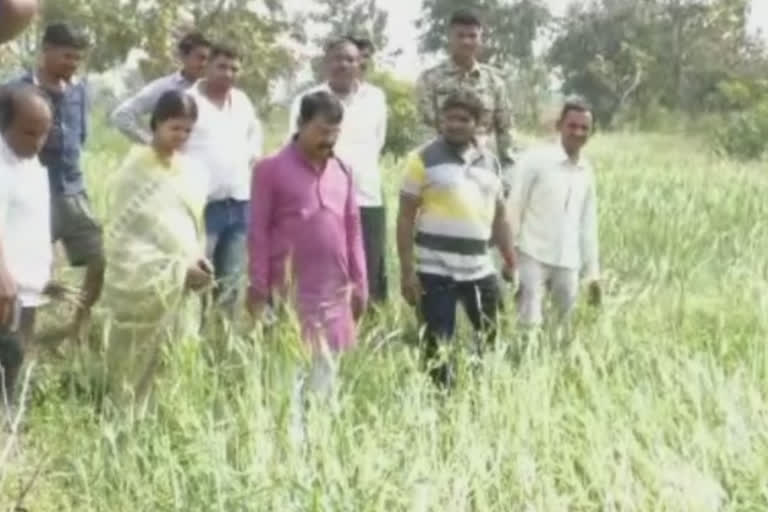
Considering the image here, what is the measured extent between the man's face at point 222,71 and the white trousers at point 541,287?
4.12ft

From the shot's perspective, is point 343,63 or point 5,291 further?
point 343,63

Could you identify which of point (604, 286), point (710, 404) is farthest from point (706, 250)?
point (710, 404)

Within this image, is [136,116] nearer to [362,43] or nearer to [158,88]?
[158,88]

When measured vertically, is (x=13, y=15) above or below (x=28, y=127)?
above

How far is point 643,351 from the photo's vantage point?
15.0ft

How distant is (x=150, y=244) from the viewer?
469cm

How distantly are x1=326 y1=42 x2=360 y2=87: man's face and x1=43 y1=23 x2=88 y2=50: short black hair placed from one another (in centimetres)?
92

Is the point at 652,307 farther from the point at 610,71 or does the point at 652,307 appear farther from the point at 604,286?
the point at 610,71

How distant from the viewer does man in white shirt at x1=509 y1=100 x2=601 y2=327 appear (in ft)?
18.9

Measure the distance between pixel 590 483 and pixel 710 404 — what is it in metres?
0.58

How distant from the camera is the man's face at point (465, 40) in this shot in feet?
19.6

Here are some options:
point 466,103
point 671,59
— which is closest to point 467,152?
point 466,103

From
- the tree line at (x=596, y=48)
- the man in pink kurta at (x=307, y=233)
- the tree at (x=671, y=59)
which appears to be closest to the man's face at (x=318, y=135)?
the man in pink kurta at (x=307, y=233)

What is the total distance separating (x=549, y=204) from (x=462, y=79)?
64 centimetres
